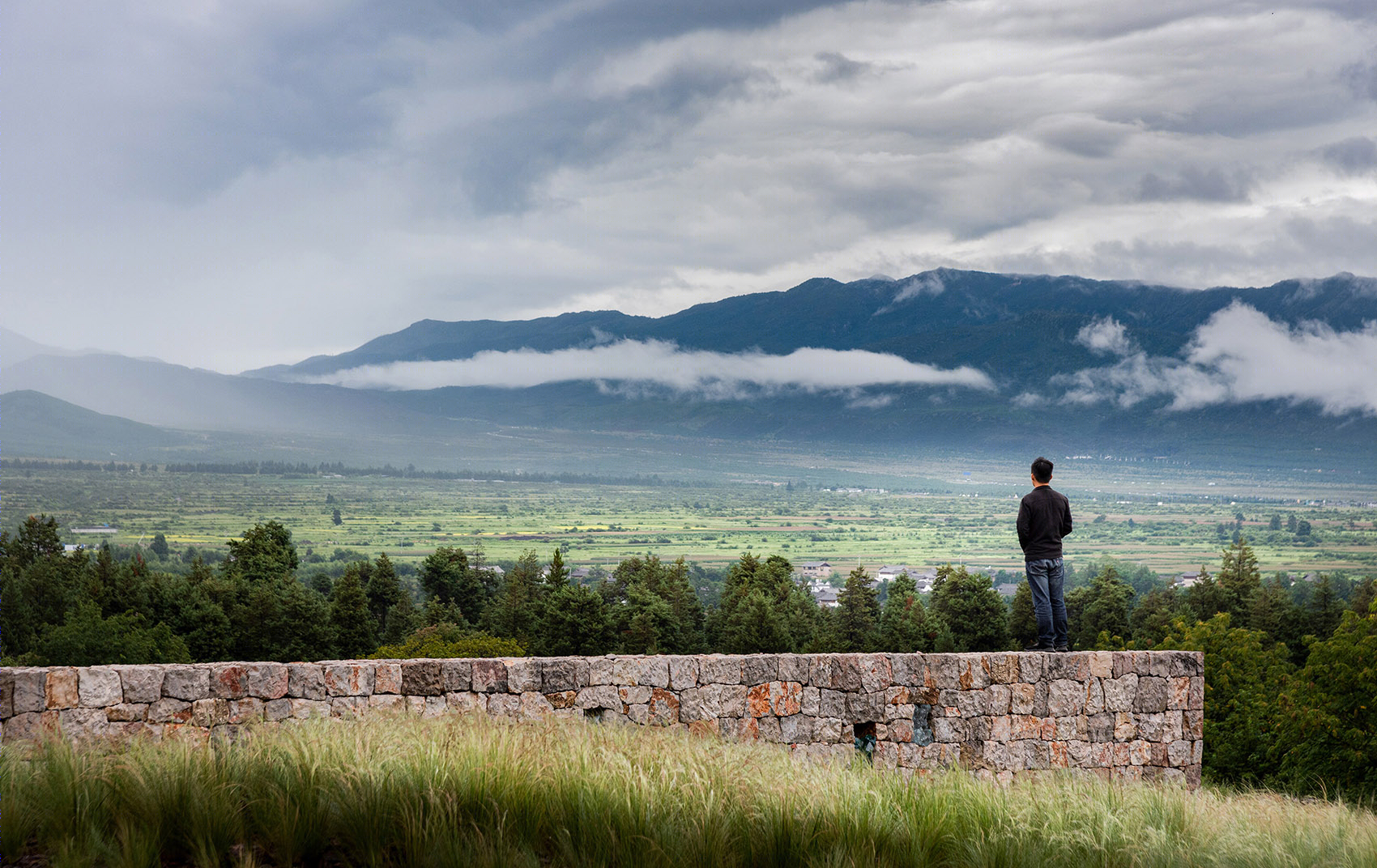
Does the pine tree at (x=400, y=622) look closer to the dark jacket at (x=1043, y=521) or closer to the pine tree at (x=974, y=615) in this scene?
the pine tree at (x=974, y=615)

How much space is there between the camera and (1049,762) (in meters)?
9.75

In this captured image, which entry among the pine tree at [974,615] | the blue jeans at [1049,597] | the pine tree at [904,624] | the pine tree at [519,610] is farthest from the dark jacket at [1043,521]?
the pine tree at [974,615]

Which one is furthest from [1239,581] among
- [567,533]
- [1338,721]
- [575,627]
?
[567,533]

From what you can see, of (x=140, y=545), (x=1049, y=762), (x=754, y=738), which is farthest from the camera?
(x=140, y=545)

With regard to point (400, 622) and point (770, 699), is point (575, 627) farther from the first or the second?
point (770, 699)

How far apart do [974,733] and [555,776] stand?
5.51 metres

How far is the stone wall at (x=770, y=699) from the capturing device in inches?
320

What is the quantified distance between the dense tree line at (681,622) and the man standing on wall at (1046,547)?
2100cm

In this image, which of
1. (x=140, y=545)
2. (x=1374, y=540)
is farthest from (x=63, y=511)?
(x=1374, y=540)

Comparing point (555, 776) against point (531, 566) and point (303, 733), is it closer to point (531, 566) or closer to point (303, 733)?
point (303, 733)

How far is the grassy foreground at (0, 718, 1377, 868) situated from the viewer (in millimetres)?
4730

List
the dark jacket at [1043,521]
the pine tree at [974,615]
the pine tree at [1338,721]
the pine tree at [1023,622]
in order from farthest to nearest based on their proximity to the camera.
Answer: the pine tree at [974,615], the pine tree at [1023,622], the pine tree at [1338,721], the dark jacket at [1043,521]

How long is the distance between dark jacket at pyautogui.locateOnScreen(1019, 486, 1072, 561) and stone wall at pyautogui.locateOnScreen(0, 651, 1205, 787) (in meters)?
1.14

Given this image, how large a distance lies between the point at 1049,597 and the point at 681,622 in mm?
46257
